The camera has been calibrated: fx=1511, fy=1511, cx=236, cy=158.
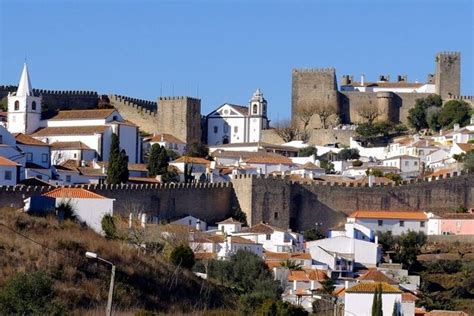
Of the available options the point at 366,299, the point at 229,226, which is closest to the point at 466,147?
the point at 229,226

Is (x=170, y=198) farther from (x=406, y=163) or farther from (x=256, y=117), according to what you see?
(x=256, y=117)

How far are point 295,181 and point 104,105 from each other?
56.1ft

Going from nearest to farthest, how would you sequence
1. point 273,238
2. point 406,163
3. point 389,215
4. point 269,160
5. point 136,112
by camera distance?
point 273,238 → point 389,215 → point 269,160 → point 406,163 → point 136,112

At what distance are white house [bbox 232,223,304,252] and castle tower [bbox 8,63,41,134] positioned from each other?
14051 millimetres

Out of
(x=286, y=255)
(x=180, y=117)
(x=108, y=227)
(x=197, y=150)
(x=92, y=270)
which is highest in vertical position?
(x=180, y=117)

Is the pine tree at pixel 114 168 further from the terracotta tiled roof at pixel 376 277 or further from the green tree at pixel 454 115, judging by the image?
the green tree at pixel 454 115

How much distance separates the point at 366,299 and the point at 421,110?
3836 centimetres

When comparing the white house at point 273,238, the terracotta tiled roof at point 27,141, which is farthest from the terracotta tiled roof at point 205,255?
the terracotta tiled roof at point 27,141

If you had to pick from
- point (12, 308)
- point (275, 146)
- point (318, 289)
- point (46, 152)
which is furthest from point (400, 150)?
point (12, 308)

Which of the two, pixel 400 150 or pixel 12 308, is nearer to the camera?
pixel 12 308

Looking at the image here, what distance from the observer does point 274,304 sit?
1085 inches

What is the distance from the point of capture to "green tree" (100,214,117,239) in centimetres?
3061

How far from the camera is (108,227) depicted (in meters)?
31.3

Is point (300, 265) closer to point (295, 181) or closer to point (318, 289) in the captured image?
point (318, 289)
